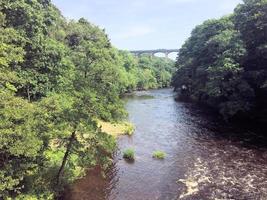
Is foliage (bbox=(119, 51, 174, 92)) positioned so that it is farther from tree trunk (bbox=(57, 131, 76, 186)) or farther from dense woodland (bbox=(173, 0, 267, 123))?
tree trunk (bbox=(57, 131, 76, 186))

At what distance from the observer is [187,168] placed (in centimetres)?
3541

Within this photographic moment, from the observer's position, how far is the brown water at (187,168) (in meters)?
29.0

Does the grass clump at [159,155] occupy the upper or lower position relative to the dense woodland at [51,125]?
lower

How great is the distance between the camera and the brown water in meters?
29.0

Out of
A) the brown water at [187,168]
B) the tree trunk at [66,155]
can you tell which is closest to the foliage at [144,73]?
the brown water at [187,168]

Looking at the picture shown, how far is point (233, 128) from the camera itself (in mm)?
54094

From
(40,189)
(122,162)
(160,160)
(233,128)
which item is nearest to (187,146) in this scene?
(160,160)

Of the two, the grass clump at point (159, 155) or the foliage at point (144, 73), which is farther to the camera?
the foliage at point (144, 73)

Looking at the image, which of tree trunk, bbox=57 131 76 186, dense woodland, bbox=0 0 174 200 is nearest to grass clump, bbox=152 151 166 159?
dense woodland, bbox=0 0 174 200

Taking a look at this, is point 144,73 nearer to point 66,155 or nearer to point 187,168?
point 187,168

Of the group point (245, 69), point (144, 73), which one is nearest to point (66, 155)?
point (245, 69)

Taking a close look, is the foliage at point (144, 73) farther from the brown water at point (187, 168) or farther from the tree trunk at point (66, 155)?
the tree trunk at point (66, 155)


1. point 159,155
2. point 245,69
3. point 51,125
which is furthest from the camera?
point 245,69

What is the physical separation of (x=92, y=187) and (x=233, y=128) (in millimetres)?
30525
